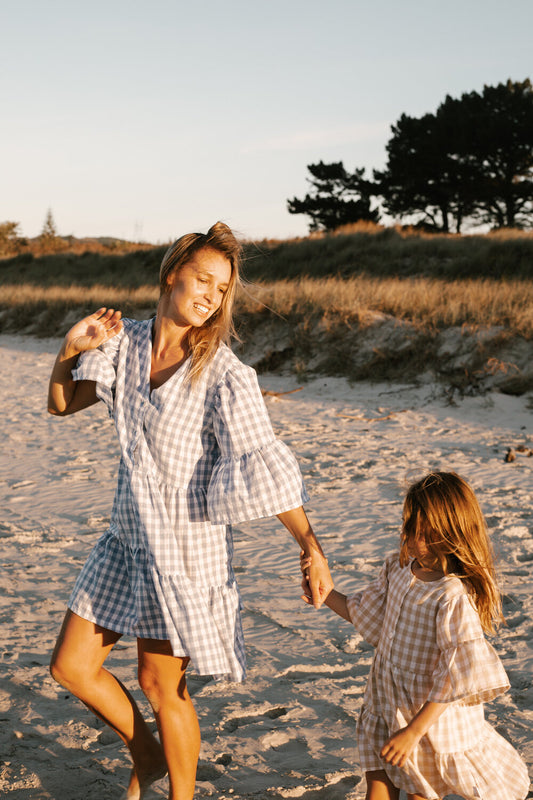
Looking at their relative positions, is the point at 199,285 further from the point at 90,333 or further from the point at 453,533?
the point at 453,533

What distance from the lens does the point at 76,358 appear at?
7.18 feet

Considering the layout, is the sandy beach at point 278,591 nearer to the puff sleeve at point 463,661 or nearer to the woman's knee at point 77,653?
the woman's knee at point 77,653

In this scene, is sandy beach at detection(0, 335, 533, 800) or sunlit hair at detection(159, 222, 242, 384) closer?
sunlit hair at detection(159, 222, 242, 384)

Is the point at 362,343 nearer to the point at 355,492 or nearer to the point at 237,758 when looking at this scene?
the point at 355,492

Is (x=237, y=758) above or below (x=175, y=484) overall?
below

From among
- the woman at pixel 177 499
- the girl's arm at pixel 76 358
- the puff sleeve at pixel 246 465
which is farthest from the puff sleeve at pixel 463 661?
the girl's arm at pixel 76 358

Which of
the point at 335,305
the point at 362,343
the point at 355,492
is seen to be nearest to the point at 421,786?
the point at 355,492

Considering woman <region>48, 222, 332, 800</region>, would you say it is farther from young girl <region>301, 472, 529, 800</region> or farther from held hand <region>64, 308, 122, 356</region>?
young girl <region>301, 472, 529, 800</region>

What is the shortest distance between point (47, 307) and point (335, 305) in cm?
888

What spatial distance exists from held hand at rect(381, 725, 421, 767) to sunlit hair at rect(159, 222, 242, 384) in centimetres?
111

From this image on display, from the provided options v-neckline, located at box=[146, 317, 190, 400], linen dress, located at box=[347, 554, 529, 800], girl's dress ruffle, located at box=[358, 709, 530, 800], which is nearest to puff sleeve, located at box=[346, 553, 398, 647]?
linen dress, located at box=[347, 554, 529, 800]

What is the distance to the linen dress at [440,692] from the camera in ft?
5.86

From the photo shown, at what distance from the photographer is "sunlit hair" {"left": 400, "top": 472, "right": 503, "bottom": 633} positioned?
74.5 inches

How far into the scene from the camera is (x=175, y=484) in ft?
6.76
